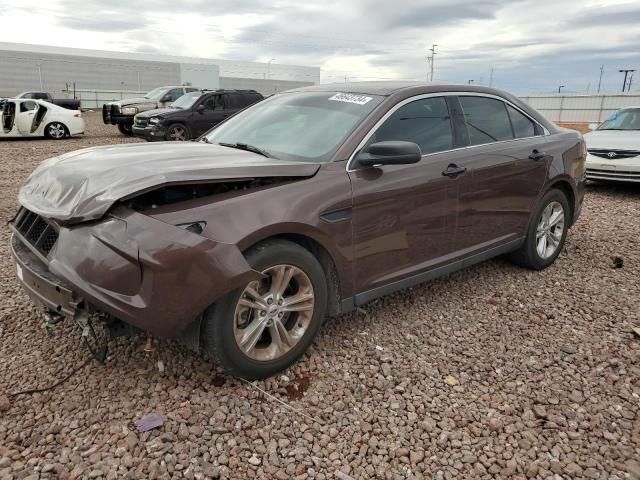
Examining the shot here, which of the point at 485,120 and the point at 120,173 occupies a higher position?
the point at 485,120

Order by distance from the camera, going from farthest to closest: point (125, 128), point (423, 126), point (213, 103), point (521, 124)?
1. point (125, 128)
2. point (213, 103)
3. point (521, 124)
4. point (423, 126)

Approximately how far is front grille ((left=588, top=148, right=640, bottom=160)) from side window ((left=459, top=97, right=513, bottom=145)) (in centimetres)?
521

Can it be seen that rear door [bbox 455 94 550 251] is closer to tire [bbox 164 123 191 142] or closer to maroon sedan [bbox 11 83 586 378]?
maroon sedan [bbox 11 83 586 378]

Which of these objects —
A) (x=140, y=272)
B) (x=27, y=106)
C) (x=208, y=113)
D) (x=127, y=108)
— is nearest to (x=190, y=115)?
(x=208, y=113)

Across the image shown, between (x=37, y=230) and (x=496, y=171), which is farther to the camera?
(x=496, y=171)

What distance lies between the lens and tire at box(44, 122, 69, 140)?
643 inches

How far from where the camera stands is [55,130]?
649 inches

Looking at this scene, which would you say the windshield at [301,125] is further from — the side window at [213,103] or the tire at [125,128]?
the tire at [125,128]

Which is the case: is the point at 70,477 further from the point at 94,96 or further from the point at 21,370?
the point at 94,96

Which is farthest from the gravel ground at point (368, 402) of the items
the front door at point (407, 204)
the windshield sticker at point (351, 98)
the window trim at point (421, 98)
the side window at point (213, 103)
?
the side window at point (213, 103)

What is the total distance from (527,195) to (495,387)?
2.10 m

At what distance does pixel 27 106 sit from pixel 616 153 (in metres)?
16.5

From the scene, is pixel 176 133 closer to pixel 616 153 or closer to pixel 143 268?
pixel 616 153

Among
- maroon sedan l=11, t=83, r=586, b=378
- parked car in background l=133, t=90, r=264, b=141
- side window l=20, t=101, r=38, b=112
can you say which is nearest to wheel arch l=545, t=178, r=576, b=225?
maroon sedan l=11, t=83, r=586, b=378
